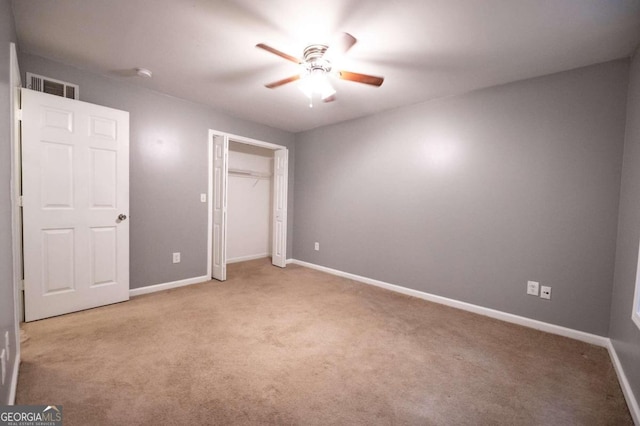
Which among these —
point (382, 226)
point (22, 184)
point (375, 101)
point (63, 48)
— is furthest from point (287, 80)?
point (22, 184)

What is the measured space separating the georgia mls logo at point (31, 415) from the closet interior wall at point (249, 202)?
3.65 m

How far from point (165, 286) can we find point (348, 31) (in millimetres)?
3492

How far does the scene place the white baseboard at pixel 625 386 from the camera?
1465mm

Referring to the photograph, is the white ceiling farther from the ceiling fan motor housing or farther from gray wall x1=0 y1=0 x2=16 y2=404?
gray wall x1=0 y1=0 x2=16 y2=404

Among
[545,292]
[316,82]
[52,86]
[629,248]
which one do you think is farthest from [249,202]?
[629,248]

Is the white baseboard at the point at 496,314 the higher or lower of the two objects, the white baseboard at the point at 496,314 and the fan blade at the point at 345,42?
the lower


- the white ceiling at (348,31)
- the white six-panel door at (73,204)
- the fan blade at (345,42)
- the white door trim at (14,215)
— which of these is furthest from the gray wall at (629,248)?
Result: the white six-panel door at (73,204)

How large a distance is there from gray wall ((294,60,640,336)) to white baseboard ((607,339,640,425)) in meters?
0.28

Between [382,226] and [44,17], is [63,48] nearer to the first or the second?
[44,17]

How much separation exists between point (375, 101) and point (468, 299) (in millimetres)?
2599

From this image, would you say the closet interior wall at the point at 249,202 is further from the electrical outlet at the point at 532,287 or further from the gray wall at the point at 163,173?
the electrical outlet at the point at 532,287

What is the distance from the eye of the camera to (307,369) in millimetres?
1859

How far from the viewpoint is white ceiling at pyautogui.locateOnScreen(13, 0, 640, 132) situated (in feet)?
5.76

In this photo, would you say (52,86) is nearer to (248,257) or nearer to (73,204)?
(73,204)
